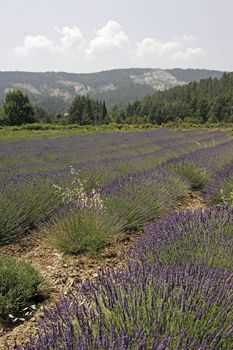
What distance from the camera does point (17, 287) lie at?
297cm

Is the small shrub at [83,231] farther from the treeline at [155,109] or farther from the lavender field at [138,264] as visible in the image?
the treeline at [155,109]

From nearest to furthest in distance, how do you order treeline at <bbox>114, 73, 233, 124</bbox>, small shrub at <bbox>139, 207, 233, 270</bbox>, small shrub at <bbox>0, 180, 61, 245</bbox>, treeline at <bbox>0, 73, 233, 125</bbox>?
small shrub at <bbox>139, 207, 233, 270</bbox> < small shrub at <bbox>0, 180, 61, 245</bbox> < treeline at <bbox>0, 73, 233, 125</bbox> < treeline at <bbox>114, 73, 233, 124</bbox>

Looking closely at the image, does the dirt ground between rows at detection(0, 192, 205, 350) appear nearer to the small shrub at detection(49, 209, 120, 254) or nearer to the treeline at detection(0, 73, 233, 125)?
the small shrub at detection(49, 209, 120, 254)

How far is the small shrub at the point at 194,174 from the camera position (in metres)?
7.69

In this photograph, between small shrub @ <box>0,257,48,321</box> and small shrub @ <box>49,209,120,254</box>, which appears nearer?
small shrub @ <box>0,257,48,321</box>

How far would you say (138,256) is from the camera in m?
2.71

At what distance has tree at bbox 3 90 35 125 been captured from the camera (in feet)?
201

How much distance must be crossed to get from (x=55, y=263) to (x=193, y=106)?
83.9 metres

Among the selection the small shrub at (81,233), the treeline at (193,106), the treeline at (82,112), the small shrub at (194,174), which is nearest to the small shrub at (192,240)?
the small shrub at (81,233)

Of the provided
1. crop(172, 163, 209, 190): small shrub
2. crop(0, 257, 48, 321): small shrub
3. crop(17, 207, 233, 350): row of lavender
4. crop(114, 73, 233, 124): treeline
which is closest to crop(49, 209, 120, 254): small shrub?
crop(0, 257, 48, 321): small shrub

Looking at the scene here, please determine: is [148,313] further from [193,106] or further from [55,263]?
[193,106]

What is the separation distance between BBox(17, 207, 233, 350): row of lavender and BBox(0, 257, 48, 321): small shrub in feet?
3.26

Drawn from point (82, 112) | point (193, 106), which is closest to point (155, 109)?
point (193, 106)

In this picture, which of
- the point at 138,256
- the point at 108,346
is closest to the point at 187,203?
the point at 138,256
